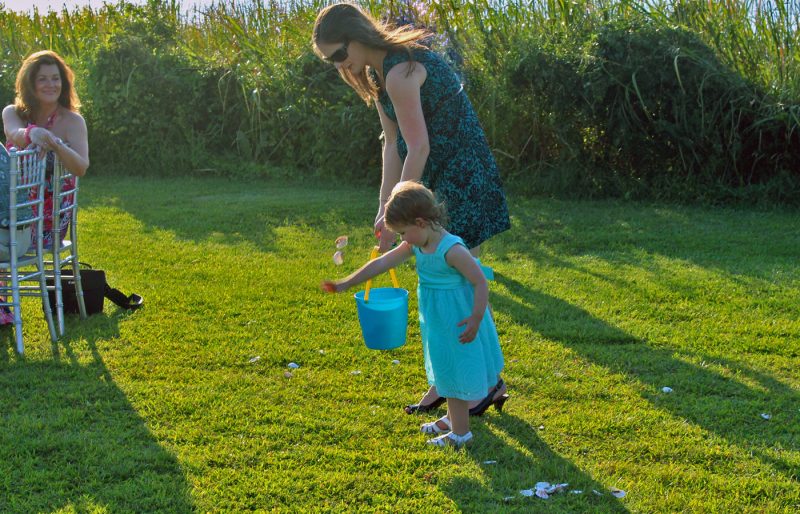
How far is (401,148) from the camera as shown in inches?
160

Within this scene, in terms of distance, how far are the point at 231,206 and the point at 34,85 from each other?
3.95 metres

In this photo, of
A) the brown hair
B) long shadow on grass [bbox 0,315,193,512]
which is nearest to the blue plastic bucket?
long shadow on grass [bbox 0,315,193,512]

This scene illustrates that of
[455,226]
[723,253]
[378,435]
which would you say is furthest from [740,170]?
[378,435]

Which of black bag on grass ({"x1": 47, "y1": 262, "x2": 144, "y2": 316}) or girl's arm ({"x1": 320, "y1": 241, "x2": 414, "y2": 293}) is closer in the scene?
girl's arm ({"x1": 320, "y1": 241, "x2": 414, "y2": 293})

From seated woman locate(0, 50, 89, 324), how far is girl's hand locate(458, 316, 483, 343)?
9.02 ft

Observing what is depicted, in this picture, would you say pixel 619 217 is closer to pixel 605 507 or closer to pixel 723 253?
pixel 723 253

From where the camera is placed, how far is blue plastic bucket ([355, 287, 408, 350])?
377 centimetres

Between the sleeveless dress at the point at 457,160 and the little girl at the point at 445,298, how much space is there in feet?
1.71

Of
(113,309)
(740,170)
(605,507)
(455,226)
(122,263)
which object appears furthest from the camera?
(740,170)

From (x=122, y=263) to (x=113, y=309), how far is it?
1285 mm

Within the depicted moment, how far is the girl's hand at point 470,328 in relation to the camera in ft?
11.4

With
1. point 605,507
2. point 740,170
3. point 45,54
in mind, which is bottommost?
point 605,507

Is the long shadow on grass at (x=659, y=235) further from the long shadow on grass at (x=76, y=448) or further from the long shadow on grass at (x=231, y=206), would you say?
the long shadow on grass at (x=76, y=448)

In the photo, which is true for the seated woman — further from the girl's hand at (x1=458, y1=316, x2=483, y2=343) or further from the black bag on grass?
the girl's hand at (x1=458, y1=316, x2=483, y2=343)
